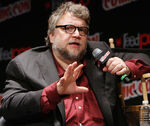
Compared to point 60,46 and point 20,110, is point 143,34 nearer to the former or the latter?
point 60,46

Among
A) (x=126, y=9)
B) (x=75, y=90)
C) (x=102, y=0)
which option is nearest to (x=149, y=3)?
(x=126, y=9)

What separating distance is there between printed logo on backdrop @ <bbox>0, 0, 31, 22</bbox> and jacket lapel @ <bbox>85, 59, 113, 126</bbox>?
2.36 m

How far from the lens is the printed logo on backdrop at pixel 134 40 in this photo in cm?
277

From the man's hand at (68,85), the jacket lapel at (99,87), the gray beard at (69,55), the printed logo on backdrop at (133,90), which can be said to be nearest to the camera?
the man's hand at (68,85)

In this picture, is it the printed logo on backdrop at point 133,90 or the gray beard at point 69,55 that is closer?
the gray beard at point 69,55

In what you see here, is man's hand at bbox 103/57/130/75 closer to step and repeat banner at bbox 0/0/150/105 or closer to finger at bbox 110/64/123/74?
finger at bbox 110/64/123/74

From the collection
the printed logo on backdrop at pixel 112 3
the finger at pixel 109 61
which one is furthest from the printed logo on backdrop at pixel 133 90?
the finger at pixel 109 61

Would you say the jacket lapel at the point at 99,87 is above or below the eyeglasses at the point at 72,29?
below

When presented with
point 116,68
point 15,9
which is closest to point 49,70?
point 116,68

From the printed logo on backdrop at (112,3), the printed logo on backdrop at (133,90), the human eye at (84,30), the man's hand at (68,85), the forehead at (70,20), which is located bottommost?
the printed logo on backdrop at (133,90)

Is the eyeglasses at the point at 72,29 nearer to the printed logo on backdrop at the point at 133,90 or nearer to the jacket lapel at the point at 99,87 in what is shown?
the jacket lapel at the point at 99,87

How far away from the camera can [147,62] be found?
66.2 inches

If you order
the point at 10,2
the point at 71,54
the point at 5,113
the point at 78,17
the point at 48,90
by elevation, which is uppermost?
the point at 10,2

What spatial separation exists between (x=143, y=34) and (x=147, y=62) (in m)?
1.19
